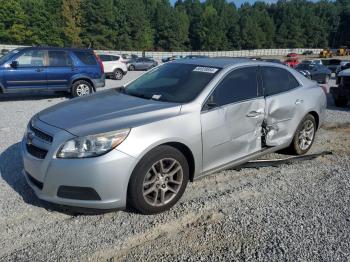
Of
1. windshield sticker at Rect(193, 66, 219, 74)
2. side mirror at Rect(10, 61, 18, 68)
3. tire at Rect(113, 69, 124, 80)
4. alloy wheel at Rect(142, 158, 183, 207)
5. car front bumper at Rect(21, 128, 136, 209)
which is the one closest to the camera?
car front bumper at Rect(21, 128, 136, 209)

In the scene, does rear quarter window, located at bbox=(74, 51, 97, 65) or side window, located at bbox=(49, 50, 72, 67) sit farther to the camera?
rear quarter window, located at bbox=(74, 51, 97, 65)

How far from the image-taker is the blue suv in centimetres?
1058

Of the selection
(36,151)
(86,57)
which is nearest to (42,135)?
(36,151)

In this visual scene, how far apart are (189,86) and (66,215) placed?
1.99 metres

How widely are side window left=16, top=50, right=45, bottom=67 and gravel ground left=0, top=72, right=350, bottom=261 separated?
260 inches

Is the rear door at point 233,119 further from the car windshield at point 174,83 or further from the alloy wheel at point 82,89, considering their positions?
the alloy wheel at point 82,89

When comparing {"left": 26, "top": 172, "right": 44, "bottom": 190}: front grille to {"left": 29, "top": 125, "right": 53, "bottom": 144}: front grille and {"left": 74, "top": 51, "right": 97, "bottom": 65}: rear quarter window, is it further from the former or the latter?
{"left": 74, "top": 51, "right": 97, "bottom": 65}: rear quarter window

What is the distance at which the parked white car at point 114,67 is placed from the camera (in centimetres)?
2048

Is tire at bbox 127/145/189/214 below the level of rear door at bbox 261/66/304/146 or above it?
below

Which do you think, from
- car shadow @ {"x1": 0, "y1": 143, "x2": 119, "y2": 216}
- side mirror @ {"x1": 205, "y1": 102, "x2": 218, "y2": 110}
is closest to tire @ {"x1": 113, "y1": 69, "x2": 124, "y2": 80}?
car shadow @ {"x1": 0, "y1": 143, "x2": 119, "y2": 216}

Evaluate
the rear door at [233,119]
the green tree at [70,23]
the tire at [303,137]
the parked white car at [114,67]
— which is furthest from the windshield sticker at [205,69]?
the green tree at [70,23]

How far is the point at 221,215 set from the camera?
153 inches

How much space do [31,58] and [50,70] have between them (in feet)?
2.03

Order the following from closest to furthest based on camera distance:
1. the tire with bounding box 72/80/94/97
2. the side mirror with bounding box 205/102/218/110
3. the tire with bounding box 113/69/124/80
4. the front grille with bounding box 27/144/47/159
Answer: the front grille with bounding box 27/144/47/159, the side mirror with bounding box 205/102/218/110, the tire with bounding box 72/80/94/97, the tire with bounding box 113/69/124/80
